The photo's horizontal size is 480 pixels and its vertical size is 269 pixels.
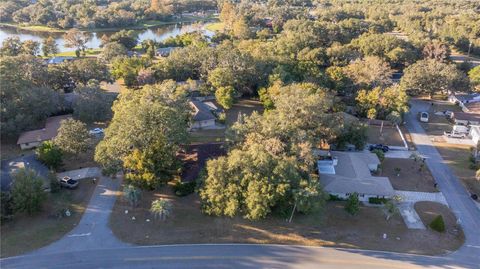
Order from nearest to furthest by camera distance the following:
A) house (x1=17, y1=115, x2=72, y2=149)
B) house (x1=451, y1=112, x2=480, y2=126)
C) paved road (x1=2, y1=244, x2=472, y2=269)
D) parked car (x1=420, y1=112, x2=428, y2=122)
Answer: paved road (x1=2, y1=244, x2=472, y2=269)
house (x1=17, y1=115, x2=72, y2=149)
house (x1=451, y1=112, x2=480, y2=126)
parked car (x1=420, y1=112, x2=428, y2=122)

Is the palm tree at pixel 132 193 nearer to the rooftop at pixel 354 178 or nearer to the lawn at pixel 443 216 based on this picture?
the rooftop at pixel 354 178

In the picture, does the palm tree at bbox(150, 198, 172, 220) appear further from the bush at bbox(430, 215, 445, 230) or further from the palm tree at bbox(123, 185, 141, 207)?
the bush at bbox(430, 215, 445, 230)

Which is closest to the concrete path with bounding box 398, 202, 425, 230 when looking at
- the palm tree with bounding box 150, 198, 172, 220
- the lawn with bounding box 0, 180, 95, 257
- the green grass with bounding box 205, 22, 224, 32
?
the palm tree with bounding box 150, 198, 172, 220

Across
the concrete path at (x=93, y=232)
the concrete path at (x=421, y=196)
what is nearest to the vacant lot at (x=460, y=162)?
the concrete path at (x=421, y=196)

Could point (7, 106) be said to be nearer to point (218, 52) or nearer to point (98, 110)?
point (98, 110)

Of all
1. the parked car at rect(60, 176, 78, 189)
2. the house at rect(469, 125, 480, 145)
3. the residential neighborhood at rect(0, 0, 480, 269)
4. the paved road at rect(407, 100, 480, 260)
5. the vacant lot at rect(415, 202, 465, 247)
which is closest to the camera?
the residential neighborhood at rect(0, 0, 480, 269)

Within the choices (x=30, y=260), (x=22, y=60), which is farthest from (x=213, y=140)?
(x=22, y=60)

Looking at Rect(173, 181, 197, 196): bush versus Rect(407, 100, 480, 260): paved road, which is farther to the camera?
Rect(173, 181, 197, 196): bush
